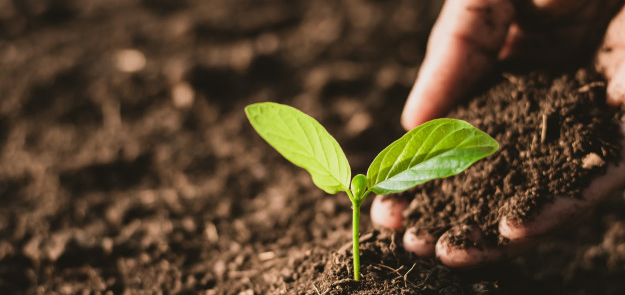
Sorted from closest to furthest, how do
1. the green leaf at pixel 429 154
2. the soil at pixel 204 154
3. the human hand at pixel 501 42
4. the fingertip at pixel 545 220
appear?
the green leaf at pixel 429 154
the fingertip at pixel 545 220
the soil at pixel 204 154
the human hand at pixel 501 42

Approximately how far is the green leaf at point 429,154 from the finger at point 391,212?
451mm

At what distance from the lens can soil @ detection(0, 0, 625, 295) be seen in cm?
176

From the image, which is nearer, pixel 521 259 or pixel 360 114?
pixel 521 259

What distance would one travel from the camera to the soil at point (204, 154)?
1.76 m

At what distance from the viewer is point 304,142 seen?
122 centimetres

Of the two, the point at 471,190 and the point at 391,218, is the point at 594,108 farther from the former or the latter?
the point at 391,218

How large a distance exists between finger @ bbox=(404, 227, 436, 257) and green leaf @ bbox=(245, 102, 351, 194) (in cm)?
48

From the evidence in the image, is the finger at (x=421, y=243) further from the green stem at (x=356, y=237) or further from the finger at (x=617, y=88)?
the finger at (x=617, y=88)

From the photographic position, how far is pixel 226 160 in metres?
2.51

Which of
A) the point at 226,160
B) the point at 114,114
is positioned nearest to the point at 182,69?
the point at 114,114

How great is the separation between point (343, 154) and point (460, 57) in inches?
37.9

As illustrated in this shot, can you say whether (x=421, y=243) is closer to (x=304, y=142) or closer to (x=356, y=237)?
(x=356, y=237)

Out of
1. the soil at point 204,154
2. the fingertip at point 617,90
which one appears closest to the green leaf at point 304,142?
the soil at point 204,154

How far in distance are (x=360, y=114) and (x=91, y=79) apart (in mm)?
1761
